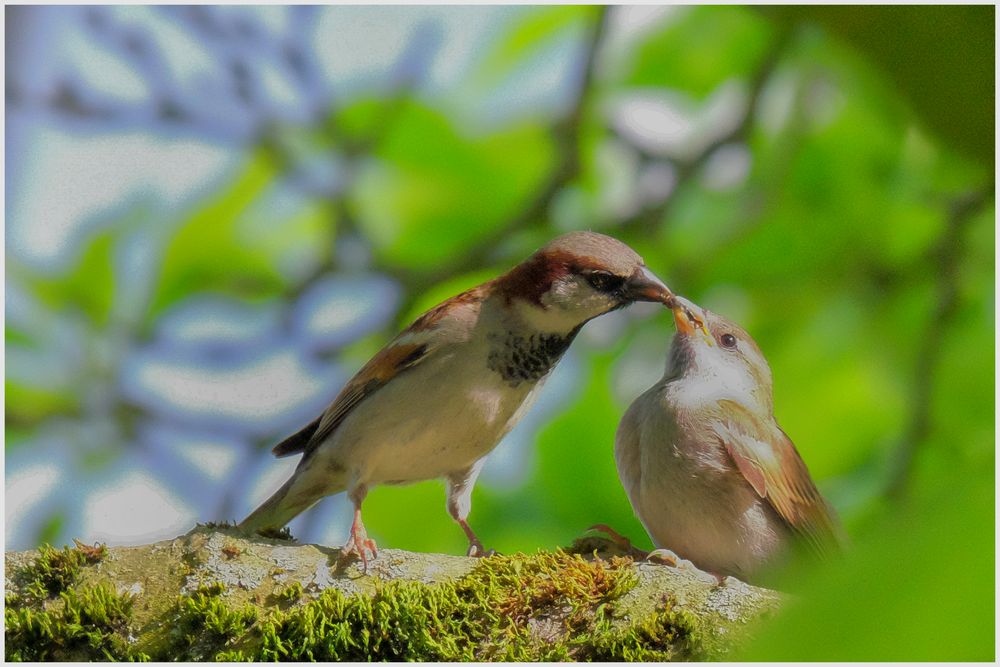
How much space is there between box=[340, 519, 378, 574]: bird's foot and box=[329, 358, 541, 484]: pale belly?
1.59ft

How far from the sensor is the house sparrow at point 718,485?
3135 millimetres

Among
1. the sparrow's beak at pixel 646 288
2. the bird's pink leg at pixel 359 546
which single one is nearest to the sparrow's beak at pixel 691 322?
the sparrow's beak at pixel 646 288

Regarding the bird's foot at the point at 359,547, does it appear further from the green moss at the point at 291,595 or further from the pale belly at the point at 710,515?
the pale belly at the point at 710,515

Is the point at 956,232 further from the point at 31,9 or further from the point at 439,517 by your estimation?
the point at 31,9

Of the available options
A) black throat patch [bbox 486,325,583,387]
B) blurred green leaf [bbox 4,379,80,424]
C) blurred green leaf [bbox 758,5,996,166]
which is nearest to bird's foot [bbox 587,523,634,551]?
black throat patch [bbox 486,325,583,387]

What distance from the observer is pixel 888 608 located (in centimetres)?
42

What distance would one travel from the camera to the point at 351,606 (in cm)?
267

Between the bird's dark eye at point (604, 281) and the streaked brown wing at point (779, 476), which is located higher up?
the bird's dark eye at point (604, 281)

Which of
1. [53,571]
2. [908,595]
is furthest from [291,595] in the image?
[908,595]

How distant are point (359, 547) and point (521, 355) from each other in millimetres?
865

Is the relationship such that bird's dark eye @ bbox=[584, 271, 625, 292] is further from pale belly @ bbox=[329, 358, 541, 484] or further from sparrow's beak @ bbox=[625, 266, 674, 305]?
pale belly @ bbox=[329, 358, 541, 484]

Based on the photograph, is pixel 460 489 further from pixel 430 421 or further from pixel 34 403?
pixel 34 403

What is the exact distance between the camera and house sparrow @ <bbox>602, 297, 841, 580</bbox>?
313cm

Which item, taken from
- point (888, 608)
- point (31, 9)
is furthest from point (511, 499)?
point (888, 608)
